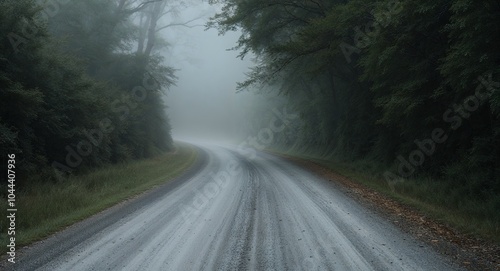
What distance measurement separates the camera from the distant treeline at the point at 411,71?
706 cm

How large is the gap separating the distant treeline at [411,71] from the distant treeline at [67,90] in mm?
7188

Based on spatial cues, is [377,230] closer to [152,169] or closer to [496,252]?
[496,252]

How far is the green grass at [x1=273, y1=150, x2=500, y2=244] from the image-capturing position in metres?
5.72

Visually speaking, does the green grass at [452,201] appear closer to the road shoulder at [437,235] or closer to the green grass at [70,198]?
the road shoulder at [437,235]

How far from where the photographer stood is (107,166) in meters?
13.8

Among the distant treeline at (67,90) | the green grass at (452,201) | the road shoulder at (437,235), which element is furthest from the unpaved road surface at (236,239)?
the distant treeline at (67,90)

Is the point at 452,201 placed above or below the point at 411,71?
below

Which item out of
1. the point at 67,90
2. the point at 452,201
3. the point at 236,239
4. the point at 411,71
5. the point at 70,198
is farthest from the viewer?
the point at 67,90

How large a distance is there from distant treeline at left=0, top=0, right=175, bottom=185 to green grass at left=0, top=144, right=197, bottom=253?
88 cm

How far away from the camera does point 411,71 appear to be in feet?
32.6

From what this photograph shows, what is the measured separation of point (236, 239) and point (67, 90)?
966 cm

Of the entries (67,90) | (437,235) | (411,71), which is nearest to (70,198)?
(67,90)

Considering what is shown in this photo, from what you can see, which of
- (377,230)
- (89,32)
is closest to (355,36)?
(377,230)

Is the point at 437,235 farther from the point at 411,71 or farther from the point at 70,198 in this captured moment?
the point at 70,198
